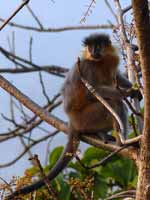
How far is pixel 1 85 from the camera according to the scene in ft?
7.00

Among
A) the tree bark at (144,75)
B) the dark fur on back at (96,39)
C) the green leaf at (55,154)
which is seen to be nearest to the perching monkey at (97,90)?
the dark fur on back at (96,39)

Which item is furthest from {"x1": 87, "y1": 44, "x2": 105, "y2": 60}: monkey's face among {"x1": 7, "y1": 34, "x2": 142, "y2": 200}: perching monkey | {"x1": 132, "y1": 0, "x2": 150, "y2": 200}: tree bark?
{"x1": 132, "y1": 0, "x2": 150, "y2": 200}: tree bark

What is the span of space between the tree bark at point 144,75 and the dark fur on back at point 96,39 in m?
2.25

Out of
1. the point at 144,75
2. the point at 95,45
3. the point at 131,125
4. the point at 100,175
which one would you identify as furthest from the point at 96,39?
the point at 144,75

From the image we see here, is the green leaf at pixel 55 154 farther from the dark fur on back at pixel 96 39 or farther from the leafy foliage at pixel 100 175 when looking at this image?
the dark fur on back at pixel 96 39

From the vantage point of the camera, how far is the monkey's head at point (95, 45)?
12.0ft

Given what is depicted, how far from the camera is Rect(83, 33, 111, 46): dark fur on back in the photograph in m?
3.67

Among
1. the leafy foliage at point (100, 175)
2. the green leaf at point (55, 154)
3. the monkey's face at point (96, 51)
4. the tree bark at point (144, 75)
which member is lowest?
the tree bark at point (144, 75)

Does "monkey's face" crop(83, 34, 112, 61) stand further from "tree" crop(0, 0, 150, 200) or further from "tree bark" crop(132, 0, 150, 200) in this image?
"tree bark" crop(132, 0, 150, 200)

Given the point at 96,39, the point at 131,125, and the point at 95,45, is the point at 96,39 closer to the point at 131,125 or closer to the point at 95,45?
the point at 95,45

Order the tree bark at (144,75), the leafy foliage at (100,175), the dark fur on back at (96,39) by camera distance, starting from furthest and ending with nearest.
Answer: the dark fur on back at (96,39), the leafy foliage at (100,175), the tree bark at (144,75)

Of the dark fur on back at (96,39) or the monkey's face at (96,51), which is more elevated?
the dark fur on back at (96,39)

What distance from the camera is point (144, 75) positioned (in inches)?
51.1

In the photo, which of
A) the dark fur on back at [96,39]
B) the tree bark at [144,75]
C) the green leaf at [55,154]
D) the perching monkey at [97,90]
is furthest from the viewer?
the dark fur on back at [96,39]
